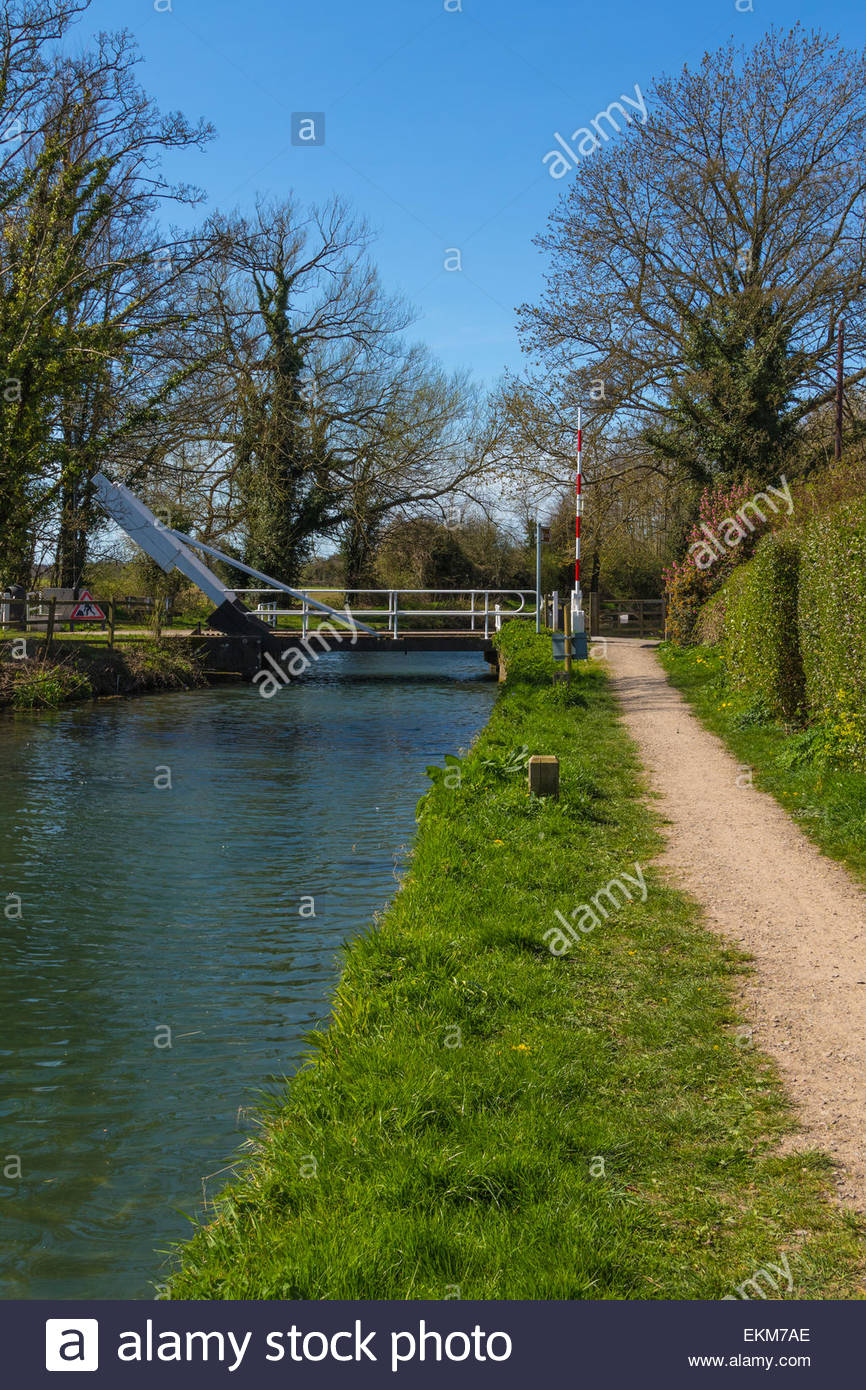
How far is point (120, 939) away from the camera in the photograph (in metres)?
7.61

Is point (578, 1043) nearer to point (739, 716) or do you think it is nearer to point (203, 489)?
point (739, 716)

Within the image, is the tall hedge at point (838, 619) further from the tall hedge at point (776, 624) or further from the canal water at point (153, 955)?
the canal water at point (153, 955)

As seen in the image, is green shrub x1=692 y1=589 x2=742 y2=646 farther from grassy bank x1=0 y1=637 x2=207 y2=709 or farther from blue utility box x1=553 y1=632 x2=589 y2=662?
grassy bank x1=0 y1=637 x2=207 y2=709

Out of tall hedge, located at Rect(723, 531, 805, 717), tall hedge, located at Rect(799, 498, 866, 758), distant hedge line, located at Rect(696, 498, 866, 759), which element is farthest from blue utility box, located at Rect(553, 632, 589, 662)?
tall hedge, located at Rect(799, 498, 866, 758)

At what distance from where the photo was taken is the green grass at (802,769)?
8.07 metres

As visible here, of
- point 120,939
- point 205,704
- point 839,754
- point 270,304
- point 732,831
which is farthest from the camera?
point 270,304

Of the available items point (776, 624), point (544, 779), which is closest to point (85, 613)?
point (776, 624)

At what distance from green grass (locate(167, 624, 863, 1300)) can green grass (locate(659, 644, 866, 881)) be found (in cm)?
195

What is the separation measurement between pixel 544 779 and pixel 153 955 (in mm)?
3442

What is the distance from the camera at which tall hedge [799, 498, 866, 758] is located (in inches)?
360

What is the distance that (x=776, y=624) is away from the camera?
12.5m

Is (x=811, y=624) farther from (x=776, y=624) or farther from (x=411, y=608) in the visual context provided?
(x=411, y=608)
